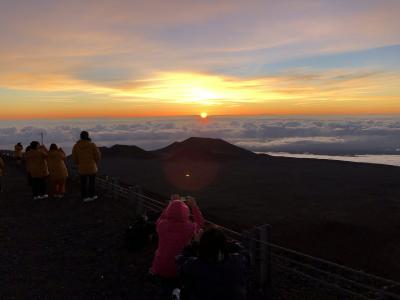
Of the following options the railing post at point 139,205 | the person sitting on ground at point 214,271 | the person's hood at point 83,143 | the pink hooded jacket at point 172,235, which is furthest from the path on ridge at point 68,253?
the person sitting on ground at point 214,271

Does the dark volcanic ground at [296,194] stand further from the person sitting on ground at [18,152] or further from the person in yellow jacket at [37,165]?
the person sitting on ground at [18,152]

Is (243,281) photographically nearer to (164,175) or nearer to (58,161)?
(58,161)

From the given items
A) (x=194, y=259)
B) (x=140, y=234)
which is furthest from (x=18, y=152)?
(x=194, y=259)

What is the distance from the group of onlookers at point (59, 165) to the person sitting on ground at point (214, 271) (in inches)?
366

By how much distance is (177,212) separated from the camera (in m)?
5.77

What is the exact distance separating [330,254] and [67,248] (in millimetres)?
9663

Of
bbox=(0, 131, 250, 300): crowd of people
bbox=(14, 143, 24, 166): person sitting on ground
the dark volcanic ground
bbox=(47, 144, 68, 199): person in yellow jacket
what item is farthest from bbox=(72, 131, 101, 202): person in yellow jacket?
bbox=(14, 143, 24, 166): person sitting on ground

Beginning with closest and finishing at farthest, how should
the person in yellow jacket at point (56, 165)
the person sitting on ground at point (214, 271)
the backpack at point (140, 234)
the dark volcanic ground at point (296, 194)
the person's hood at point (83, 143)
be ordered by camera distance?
the person sitting on ground at point (214, 271) → the backpack at point (140, 234) → the person's hood at point (83, 143) → the person in yellow jacket at point (56, 165) → the dark volcanic ground at point (296, 194)

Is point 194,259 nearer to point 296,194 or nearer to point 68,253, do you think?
point 68,253

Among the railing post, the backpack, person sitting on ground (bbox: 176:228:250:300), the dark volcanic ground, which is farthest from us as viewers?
the dark volcanic ground

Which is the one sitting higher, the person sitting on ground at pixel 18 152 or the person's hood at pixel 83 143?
the person's hood at pixel 83 143

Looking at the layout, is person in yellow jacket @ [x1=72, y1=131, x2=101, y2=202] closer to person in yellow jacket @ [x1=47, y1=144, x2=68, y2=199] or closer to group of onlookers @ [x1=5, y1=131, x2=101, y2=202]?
group of onlookers @ [x1=5, y1=131, x2=101, y2=202]

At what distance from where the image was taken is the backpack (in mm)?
9211

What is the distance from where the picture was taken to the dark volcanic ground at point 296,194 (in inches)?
646
